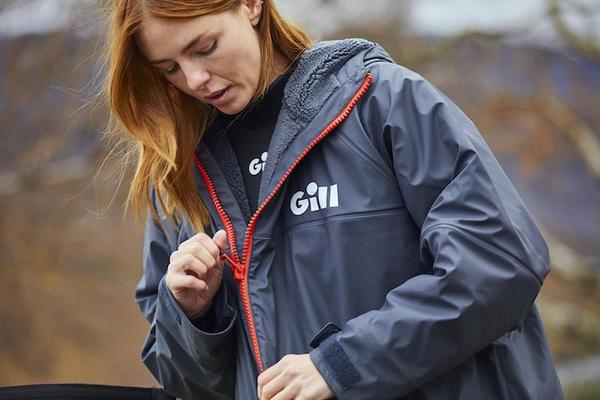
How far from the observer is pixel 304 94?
1.84 metres

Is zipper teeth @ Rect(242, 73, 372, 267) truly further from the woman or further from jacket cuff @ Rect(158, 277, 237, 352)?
jacket cuff @ Rect(158, 277, 237, 352)

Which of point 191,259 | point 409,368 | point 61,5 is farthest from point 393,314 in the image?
point 61,5

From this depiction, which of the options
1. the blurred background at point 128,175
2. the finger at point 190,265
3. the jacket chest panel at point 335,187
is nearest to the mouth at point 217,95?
the jacket chest panel at point 335,187

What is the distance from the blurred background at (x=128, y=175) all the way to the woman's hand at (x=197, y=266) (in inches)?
176

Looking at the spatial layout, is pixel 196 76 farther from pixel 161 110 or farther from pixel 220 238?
pixel 220 238

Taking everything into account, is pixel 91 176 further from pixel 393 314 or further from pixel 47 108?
pixel 393 314

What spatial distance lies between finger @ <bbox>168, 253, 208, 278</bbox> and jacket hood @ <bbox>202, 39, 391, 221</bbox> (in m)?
0.14

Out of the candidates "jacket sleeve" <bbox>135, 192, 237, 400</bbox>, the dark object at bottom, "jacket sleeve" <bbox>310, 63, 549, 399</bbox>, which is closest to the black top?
"jacket sleeve" <bbox>135, 192, 237, 400</bbox>

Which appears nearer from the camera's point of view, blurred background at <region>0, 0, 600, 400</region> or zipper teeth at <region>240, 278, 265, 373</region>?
zipper teeth at <region>240, 278, 265, 373</region>

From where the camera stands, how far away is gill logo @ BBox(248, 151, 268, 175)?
74.6 inches

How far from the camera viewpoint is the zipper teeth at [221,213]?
71.3 inches

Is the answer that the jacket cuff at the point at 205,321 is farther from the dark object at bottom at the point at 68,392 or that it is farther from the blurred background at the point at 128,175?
the blurred background at the point at 128,175

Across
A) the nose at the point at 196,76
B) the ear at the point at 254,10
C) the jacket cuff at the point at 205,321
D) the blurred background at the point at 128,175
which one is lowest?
the blurred background at the point at 128,175

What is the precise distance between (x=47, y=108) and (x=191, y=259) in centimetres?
528
